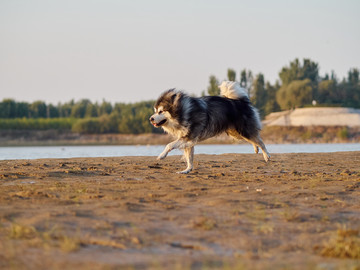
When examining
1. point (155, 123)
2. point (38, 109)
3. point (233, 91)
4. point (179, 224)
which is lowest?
point (179, 224)

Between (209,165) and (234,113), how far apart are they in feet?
7.29

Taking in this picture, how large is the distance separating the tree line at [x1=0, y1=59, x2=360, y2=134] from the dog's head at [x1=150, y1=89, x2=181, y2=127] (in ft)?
176

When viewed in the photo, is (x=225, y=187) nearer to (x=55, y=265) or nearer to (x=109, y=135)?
(x=55, y=265)

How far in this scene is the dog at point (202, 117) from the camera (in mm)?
10555

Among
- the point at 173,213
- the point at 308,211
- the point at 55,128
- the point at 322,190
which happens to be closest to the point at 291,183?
the point at 322,190

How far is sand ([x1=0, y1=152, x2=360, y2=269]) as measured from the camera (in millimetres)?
4113

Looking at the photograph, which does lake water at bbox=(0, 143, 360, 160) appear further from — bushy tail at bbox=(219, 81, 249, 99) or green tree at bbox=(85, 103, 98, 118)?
green tree at bbox=(85, 103, 98, 118)

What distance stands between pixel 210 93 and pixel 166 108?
61456 millimetres

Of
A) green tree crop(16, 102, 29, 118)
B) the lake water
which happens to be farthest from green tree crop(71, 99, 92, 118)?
the lake water

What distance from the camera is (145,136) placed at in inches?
2474

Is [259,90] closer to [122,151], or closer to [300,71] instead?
[300,71]

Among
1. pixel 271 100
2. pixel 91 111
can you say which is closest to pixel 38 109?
pixel 91 111

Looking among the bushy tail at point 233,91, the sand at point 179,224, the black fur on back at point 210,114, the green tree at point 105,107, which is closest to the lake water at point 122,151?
the bushy tail at point 233,91

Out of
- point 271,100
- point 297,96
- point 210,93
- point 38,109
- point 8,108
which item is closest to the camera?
point 210,93
